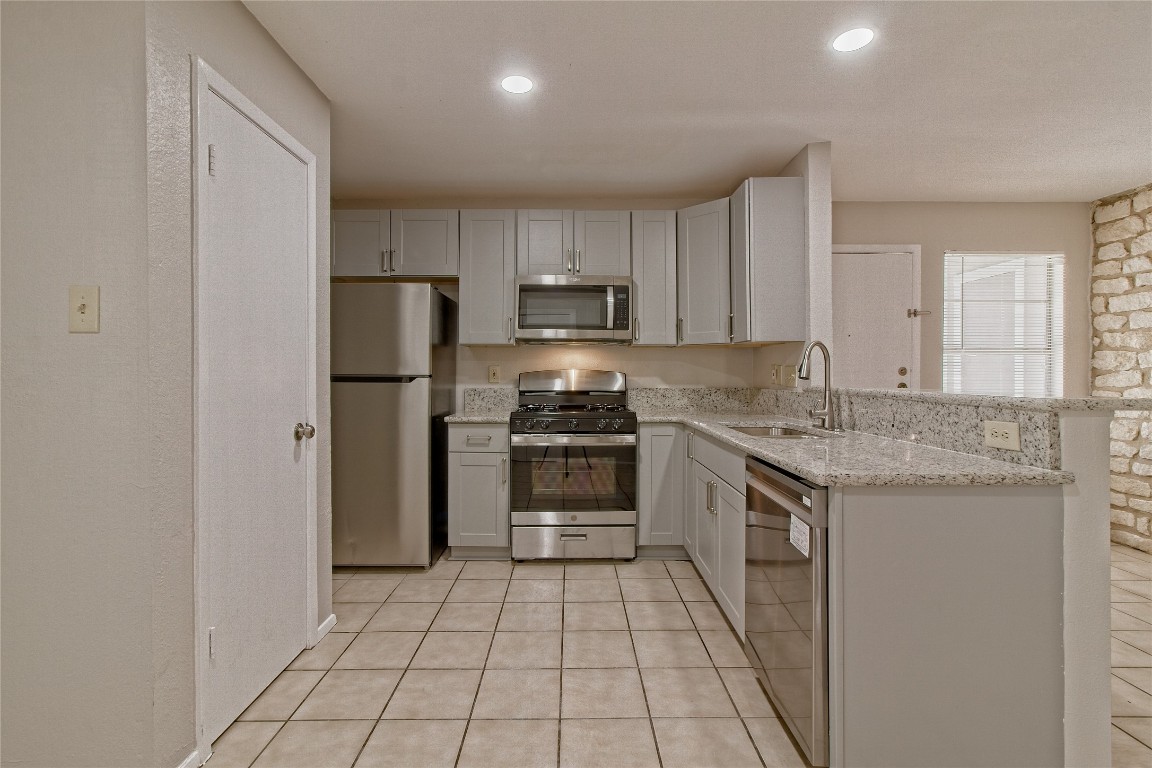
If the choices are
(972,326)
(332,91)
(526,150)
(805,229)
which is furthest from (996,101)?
(332,91)

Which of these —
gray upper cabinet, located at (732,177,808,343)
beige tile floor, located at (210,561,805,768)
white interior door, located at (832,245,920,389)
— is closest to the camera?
beige tile floor, located at (210,561,805,768)

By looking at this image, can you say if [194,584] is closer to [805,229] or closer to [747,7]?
[747,7]

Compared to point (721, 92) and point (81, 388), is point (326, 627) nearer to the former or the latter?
point (81, 388)

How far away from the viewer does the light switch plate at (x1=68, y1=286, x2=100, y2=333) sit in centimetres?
134

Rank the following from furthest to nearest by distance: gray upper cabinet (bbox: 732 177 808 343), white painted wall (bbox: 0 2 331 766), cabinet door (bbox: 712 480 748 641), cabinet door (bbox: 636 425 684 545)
Result: cabinet door (bbox: 636 425 684 545) → gray upper cabinet (bbox: 732 177 808 343) → cabinet door (bbox: 712 480 748 641) → white painted wall (bbox: 0 2 331 766)

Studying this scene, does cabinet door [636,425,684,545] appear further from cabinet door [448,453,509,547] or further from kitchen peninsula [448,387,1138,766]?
kitchen peninsula [448,387,1138,766]

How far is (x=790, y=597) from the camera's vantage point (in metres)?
1.58

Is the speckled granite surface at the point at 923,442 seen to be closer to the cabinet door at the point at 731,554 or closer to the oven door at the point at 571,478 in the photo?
the cabinet door at the point at 731,554

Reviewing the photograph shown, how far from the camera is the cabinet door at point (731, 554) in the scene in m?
2.16

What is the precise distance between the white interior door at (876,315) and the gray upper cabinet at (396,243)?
2.70 m

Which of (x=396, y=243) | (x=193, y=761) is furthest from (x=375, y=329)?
(x=193, y=761)

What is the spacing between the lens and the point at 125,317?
135cm

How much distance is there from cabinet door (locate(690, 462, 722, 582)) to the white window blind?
231 centimetres

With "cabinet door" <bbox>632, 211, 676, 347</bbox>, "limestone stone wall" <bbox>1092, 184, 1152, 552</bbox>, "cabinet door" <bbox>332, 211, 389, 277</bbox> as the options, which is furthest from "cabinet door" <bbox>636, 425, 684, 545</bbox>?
"limestone stone wall" <bbox>1092, 184, 1152, 552</bbox>
